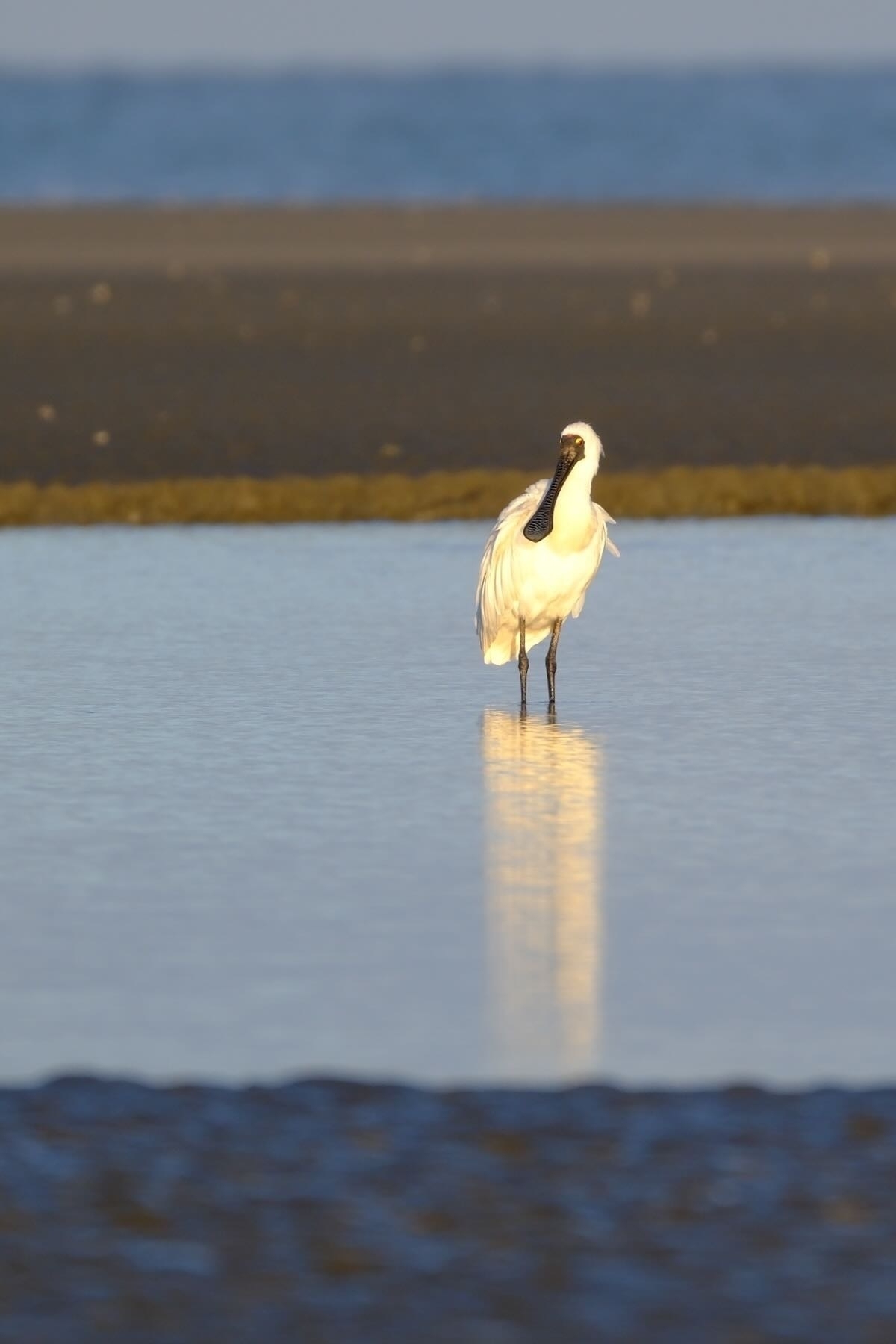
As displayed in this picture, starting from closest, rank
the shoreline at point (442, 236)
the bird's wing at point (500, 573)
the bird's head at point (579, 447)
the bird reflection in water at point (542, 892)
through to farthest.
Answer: the bird reflection in water at point (542, 892) < the bird's wing at point (500, 573) < the bird's head at point (579, 447) < the shoreline at point (442, 236)

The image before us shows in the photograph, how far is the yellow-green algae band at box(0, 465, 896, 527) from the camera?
1584cm

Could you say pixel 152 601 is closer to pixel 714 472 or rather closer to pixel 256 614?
pixel 256 614

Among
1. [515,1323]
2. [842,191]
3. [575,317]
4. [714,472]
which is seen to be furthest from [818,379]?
[842,191]

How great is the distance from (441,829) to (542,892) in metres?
0.76

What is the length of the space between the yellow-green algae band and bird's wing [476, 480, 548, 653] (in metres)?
4.71

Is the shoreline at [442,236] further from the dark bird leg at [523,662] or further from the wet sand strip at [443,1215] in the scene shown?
the wet sand strip at [443,1215]

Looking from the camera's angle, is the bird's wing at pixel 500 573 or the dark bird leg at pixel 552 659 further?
the bird's wing at pixel 500 573

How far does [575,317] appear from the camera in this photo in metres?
32.1

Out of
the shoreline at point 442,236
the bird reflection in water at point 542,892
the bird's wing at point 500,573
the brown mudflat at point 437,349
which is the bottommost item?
the bird reflection in water at point 542,892

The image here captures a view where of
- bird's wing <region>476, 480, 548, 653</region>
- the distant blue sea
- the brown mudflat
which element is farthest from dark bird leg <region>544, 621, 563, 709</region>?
the distant blue sea

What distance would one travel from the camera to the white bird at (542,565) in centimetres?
1079

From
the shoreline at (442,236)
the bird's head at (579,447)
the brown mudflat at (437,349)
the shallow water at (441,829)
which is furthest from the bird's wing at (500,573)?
the shoreline at (442,236)

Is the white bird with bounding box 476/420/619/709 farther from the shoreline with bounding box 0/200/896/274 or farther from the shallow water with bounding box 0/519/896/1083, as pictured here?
the shoreline with bounding box 0/200/896/274

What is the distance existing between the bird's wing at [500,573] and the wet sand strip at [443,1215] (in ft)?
16.0
